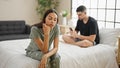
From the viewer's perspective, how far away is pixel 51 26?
2.30 metres

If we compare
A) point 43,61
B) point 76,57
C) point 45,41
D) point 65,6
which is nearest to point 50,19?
point 45,41

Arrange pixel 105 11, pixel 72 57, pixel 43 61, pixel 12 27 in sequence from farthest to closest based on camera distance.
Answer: pixel 12 27 → pixel 105 11 → pixel 72 57 → pixel 43 61

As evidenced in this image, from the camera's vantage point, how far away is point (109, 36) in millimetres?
3234

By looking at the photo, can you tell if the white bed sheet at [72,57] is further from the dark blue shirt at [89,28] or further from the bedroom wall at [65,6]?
the bedroom wall at [65,6]

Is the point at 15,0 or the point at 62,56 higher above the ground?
the point at 15,0

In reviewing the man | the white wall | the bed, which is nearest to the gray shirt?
the bed

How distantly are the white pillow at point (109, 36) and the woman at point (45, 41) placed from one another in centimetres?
121

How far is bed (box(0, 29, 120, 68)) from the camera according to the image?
223 cm

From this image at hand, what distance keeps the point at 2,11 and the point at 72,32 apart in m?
2.77

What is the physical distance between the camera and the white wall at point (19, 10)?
5.33m

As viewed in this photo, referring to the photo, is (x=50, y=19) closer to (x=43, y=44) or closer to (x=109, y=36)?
(x=43, y=44)

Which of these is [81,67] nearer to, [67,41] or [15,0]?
[67,41]

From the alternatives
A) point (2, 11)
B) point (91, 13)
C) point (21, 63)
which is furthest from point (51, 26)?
point (2, 11)

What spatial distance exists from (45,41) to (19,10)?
367cm
